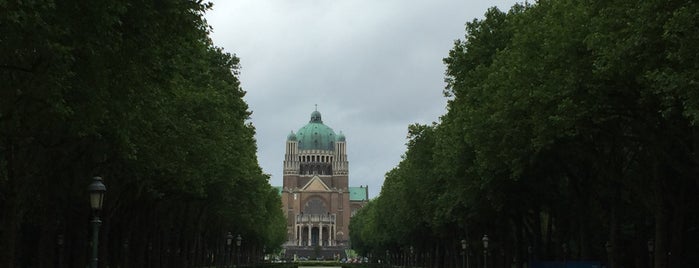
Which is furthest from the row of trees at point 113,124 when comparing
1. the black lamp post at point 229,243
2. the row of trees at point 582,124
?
the row of trees at point 582,124

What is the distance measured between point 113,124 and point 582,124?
14315 millimetres

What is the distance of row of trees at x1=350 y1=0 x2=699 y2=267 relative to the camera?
74.5ft

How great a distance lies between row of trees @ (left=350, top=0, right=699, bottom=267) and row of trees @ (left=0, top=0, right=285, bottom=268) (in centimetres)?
1094

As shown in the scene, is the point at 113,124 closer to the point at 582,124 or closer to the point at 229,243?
the point at 582,124

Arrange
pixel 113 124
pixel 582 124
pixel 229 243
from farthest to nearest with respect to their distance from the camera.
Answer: pixel 229 243 → pixel 582 124 → pixel 113 124

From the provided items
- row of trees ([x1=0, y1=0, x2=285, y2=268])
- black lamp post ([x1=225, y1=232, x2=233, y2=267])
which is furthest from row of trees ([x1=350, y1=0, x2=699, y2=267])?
black lamp post ([x1=225, y1=232, x2=233, y2=267])

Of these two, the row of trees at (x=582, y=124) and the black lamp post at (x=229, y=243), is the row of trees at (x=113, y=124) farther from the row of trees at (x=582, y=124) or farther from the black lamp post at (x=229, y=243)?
the row of trees at (x=582, y=124)

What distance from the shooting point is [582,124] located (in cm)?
2739

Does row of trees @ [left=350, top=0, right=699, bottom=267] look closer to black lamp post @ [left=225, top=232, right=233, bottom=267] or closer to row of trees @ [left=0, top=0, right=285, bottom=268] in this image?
row of trees @ [left=0, top=0, right=285, bottom=268]

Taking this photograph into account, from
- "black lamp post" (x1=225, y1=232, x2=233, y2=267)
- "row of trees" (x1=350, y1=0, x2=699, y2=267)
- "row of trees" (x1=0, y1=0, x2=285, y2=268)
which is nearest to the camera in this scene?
"row of trees" (x1=0, y1=0, x2=285, y2=268)

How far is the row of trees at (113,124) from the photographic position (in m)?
17.9

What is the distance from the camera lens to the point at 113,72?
65.2 feet

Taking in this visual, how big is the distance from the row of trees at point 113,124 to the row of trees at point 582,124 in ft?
35.9

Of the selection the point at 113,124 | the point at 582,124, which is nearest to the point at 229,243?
the point at 582,124
